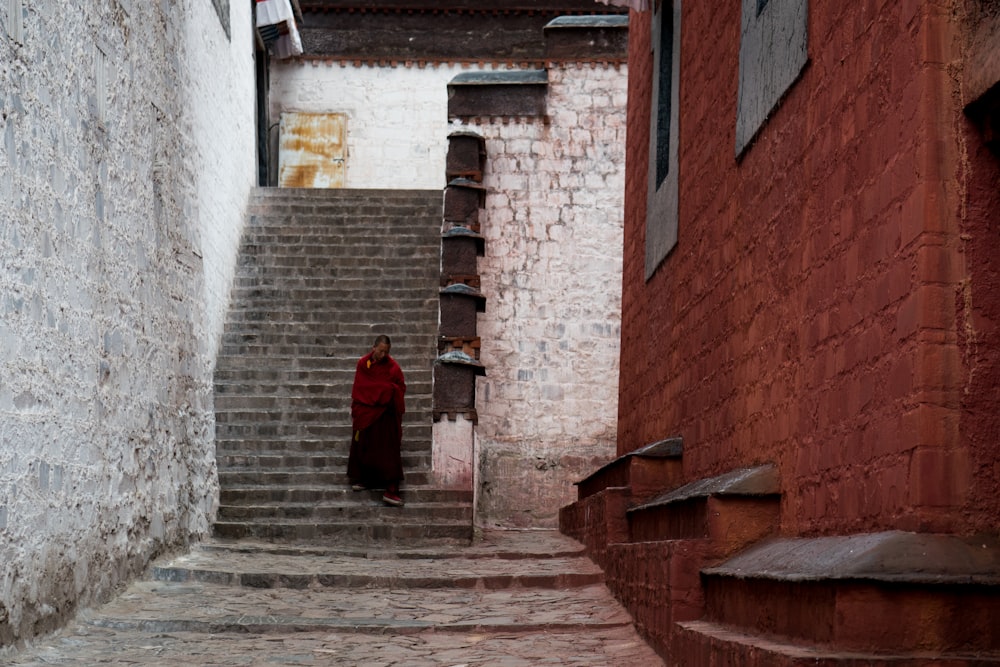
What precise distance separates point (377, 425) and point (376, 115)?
30.2 feet

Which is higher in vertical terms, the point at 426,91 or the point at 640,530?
the point at 426,91

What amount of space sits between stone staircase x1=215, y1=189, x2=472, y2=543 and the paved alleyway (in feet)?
1.96

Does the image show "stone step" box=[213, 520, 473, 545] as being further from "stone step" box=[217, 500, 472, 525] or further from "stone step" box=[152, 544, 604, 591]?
"stone step" box=[152, 544, 604, 591]

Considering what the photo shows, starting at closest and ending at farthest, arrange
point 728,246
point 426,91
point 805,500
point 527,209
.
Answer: point 805,500 < point 728,246 < point 527,209 < point 426,91

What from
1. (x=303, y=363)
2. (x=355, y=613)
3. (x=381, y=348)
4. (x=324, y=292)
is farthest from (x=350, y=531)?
(x=324, y=292)

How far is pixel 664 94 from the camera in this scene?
8.53m

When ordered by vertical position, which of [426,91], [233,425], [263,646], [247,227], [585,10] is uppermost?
[585,10]

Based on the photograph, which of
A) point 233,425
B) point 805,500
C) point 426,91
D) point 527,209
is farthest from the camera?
point 426,91

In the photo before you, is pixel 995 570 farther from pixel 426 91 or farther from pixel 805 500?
pixel 426 91

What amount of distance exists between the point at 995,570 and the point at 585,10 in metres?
16.7

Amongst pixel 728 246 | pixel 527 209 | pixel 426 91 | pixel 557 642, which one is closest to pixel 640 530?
pixel 557 642

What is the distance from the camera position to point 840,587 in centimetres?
376

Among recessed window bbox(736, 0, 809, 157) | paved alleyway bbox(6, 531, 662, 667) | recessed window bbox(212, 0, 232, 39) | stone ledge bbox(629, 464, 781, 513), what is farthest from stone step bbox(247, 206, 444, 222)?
stone ledge bbox(629, 464, 781, 513)

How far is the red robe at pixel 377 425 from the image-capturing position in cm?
1043
